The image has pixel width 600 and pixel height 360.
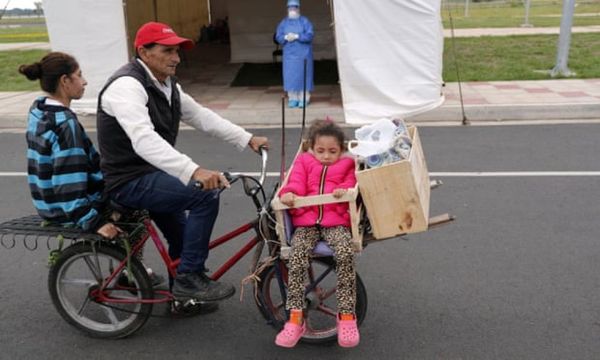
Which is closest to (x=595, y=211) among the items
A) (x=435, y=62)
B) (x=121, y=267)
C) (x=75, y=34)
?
(x=121, y=267)

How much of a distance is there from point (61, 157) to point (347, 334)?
1.70 metres

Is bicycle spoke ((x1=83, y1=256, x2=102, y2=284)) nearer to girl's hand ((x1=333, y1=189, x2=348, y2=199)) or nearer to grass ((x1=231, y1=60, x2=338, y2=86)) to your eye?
girl's hand ((x1=333, y1=189, x2=348, y2=199))

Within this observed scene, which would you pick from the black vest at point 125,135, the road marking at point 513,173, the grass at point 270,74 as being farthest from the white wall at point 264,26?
the black vest at point 125,135

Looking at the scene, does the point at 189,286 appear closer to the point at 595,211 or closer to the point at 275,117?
the point at 595,211

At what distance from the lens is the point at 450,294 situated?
3.79 metres

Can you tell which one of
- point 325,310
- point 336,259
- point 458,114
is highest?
point 336,259

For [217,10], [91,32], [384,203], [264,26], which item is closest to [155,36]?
[384,203]

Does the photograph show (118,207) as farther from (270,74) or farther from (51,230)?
(270,74)

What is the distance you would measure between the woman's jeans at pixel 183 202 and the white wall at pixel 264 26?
42.5 feet

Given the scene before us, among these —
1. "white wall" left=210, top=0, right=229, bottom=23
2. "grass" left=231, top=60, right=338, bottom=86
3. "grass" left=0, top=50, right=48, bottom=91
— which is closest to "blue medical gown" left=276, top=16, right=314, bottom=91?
"grass" left=231, top=60, right=338, bottom=86

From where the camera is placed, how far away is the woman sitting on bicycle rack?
3.01 m

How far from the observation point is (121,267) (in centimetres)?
325

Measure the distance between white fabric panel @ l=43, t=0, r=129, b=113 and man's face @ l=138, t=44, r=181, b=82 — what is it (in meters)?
7.11

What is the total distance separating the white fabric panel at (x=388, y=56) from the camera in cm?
905
